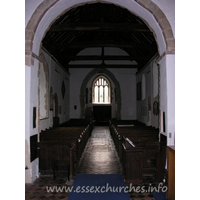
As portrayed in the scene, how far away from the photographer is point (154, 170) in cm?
531

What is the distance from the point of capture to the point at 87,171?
5.67m

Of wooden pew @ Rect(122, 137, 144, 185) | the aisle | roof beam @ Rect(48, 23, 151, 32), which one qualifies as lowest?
the aisle

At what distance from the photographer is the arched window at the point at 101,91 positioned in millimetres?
18891

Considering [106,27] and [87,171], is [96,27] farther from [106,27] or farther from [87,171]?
[87,171]

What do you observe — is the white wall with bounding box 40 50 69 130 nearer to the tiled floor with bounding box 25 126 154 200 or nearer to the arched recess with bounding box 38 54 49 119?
the arched recess with bounding box 38 54 49 119

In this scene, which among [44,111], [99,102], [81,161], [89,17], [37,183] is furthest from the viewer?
[99,102]

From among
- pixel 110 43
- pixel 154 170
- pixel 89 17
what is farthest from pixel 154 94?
pixel 154 170

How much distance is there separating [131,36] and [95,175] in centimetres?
891

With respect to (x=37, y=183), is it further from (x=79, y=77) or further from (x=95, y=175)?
(x=79, y=77)

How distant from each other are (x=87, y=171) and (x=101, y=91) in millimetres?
13557

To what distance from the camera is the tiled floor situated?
4.17 meters

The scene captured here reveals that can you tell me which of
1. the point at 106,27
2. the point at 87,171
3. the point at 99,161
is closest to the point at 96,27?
the point at 106,27

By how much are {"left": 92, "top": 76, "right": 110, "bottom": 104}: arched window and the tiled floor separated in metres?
10.3

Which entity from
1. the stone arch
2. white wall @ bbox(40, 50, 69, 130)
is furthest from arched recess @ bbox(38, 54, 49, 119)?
the stone arch
